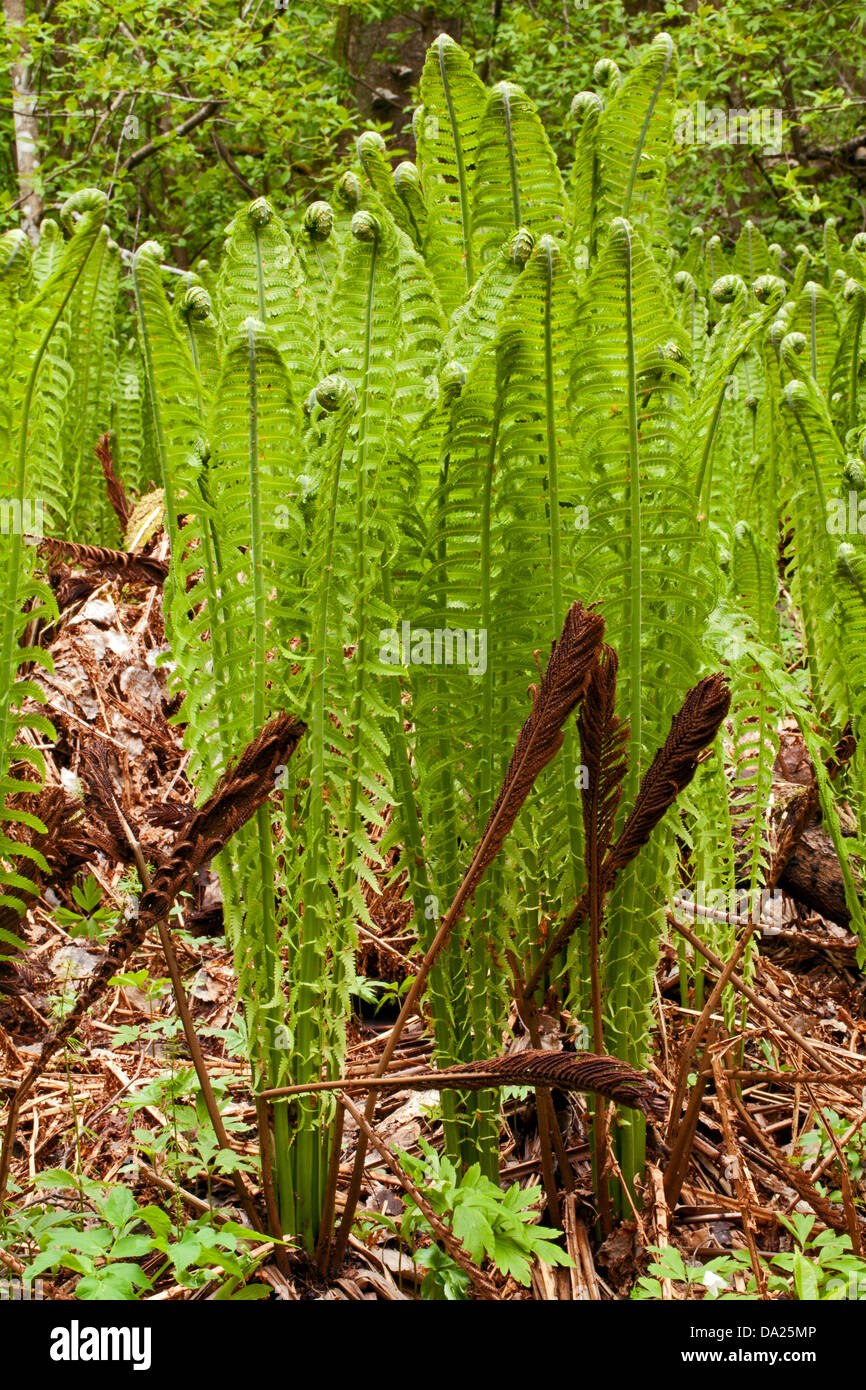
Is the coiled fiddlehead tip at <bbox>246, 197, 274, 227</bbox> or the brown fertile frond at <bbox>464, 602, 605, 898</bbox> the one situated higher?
the coiled fiddlehead tip at <bbox>246, 197, 274, 227</bbox>

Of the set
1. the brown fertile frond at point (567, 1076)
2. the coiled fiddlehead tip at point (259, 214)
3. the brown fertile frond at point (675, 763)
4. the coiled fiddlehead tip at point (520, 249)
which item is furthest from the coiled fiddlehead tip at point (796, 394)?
the brown fertile frond at point (567, 1076)

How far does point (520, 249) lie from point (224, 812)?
2.24 feet

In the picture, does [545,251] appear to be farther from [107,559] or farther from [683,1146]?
[107,559]

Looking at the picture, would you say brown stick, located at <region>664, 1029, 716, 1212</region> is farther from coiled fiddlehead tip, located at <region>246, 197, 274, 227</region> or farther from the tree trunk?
the tree trunk

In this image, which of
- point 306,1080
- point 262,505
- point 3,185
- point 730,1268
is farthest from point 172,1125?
point 3,185

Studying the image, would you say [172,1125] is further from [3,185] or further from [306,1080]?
[3,185]

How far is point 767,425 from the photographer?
2225mm

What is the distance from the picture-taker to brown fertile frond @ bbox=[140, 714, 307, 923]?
97 centimetres

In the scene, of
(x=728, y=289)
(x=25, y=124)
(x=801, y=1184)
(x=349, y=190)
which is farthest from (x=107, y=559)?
(x=25, y=124)

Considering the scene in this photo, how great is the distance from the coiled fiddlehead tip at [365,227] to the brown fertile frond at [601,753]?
20.9 inches

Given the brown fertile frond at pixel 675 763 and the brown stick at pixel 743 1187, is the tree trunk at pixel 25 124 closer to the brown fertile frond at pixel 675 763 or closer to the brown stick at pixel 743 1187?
the brown fertile frond at pixel 675 763

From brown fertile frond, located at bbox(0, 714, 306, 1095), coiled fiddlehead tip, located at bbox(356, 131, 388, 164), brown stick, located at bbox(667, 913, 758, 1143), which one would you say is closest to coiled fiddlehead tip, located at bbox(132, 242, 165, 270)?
coiled fiddlehead tip, located at bbox(356, 131, 388, 164)

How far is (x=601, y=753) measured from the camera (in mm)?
983

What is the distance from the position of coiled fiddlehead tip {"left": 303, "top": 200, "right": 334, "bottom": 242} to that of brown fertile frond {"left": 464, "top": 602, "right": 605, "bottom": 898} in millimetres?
A: 722
